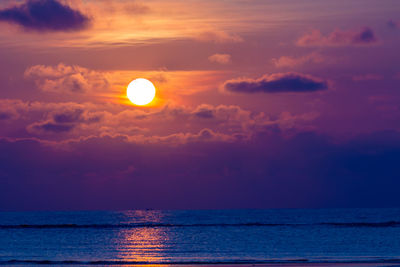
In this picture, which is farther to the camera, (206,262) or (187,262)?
(187,262)

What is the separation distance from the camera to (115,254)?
2108 inches

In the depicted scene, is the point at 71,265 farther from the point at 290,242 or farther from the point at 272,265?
the point at 290,242

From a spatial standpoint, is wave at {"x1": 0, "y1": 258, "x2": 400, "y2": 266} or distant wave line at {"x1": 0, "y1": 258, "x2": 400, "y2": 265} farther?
distant wave line at {"x1": 0, "y1": 258, "x2": 400, "y2": 265}

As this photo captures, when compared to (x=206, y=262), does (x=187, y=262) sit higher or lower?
higher

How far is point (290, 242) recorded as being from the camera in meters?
70.1

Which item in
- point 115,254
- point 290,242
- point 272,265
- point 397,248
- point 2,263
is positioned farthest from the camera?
point 290,242

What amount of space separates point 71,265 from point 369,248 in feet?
94.8

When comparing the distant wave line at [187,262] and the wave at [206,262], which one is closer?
the wave at [206,262]

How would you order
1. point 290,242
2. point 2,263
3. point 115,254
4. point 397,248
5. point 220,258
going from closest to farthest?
Result: point 2,263 < point 220,258 < point 115,254 < point 397,248 < point 290,242

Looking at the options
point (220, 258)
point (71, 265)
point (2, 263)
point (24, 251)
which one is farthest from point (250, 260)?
point (24, 251)

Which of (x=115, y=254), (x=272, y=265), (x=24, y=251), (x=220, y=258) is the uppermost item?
(x=24, y=251)

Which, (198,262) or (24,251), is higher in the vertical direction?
(24,251)

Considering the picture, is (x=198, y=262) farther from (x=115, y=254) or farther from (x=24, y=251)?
(x=24, y=251)

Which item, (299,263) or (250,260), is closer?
(299,263)
